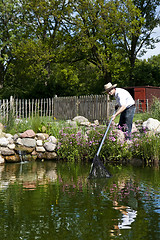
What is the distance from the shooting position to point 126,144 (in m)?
8.78

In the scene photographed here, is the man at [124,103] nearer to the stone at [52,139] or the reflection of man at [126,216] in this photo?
the stone at [52,139]

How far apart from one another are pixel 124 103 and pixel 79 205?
384cm

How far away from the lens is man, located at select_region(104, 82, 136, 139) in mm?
8141

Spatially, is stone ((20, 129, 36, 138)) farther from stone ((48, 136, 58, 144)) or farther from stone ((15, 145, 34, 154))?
stone ((48, 136, 58, 144))

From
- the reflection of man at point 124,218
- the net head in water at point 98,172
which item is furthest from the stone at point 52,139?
the reflection of man at point 124,218

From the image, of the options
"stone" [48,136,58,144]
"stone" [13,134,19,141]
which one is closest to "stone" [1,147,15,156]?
"stone" [13,134,19,141]

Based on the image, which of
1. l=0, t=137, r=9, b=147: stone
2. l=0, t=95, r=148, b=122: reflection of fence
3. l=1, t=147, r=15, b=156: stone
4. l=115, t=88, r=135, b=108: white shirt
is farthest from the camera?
l=0, t=95, r=148, b=122: reflection of fence

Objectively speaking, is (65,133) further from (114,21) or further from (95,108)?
(114,21)

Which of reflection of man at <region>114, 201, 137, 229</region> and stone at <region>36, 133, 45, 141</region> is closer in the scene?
reflection of man at <region>114, 201, 137, 229</region>

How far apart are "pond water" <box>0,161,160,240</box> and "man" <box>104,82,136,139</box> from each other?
1403mm

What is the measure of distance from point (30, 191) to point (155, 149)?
12.3ft

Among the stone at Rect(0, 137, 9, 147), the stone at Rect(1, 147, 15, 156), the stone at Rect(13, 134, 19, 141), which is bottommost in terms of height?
the stone at Rect(1, 147, 15, 156)

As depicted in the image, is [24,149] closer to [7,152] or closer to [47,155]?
[7,152]

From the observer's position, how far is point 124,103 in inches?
319
